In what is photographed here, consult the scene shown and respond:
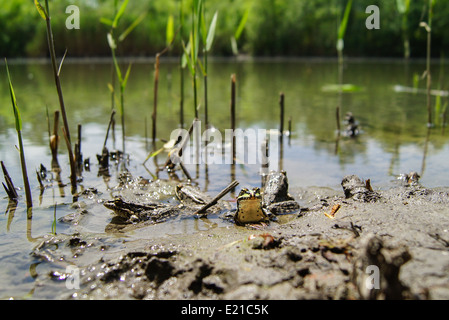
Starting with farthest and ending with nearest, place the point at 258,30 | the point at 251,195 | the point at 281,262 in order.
Result: the point at 258,30 < the point at 251,195 < the point at 281,262

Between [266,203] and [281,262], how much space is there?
125 centimetres

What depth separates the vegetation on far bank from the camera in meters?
32.7

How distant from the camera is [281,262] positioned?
2.12 m

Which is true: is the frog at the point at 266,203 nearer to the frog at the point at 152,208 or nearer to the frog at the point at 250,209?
the frog at the point at 250,209

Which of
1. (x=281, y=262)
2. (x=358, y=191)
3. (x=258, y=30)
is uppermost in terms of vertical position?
(x=258, y=30)

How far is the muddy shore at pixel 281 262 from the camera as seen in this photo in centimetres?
189

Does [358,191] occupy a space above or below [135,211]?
above

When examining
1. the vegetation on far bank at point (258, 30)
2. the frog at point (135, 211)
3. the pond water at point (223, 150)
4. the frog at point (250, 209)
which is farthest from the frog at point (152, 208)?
the vegetation on far bank at point (258, 30)

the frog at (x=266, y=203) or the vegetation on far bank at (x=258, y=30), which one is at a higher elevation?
the vegetation on far bank at (x=258, y=30)

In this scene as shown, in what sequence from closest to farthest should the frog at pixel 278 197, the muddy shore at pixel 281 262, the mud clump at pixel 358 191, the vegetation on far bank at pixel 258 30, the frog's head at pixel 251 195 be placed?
the muddy shore at pixel 281 262 < the frog's head at pixel 251 195 < the mud clump at pixel 358 191 < the frog at pixel 278 197 < the vegetation on far bank at pixel 258 30

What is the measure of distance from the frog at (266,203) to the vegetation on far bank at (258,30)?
2733 cm

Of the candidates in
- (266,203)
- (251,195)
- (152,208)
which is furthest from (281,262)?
(152,208)

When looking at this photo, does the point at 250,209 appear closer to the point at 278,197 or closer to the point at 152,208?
the point at 278,197

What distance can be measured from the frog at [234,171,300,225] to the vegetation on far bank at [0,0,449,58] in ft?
89.7
